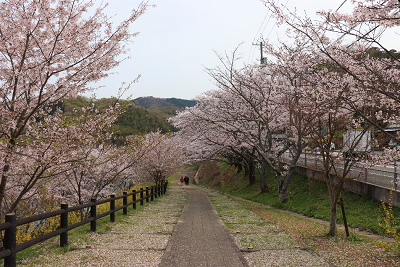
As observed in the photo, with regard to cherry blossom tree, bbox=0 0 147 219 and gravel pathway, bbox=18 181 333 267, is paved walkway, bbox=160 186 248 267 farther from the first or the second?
cherry blossom tree, bbox=0 0 147 219

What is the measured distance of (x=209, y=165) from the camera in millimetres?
60844

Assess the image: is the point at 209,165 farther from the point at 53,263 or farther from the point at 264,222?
the point at 53,263

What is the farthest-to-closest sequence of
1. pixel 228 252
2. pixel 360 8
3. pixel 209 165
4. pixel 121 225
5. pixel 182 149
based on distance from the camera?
1. pixel 209 165
2. pixel 182 149
3. pixel 121 225
4. pixel 228 252
5. pixel 360 8

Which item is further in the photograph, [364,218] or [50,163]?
[364,218]

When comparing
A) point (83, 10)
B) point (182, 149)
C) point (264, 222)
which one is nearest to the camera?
point (83, 10)

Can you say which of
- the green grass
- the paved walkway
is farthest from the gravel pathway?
the green grass

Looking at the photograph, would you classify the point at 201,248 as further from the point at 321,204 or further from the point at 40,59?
the point at 321,204

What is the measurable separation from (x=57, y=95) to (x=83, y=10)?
1.77 meters

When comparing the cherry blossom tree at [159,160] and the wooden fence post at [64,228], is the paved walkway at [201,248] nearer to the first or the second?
the wooden fence post at [64,228]

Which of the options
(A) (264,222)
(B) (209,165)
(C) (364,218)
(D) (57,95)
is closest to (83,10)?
(D) (57,95)

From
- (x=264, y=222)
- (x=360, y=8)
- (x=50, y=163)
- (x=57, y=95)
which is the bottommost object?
(x=264, y=222)

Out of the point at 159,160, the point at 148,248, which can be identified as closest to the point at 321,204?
the point at 148,248

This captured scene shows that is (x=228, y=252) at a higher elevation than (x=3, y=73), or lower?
lower

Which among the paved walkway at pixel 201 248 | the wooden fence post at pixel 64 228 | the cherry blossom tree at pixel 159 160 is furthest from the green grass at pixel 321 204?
the wooden fence post at pixel 64 228
